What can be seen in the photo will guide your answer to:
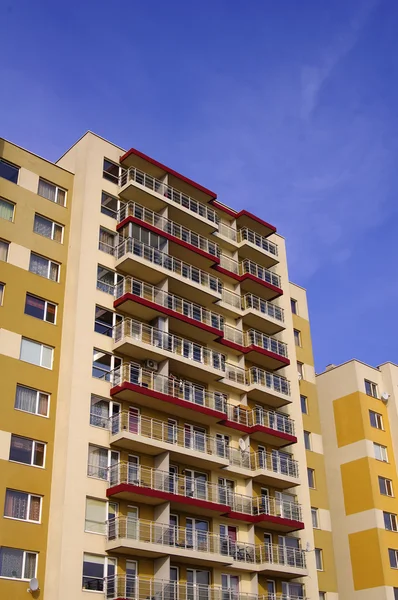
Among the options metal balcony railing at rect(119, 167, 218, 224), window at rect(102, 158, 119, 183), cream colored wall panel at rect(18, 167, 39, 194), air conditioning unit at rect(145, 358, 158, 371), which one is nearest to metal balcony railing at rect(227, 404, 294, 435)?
air conditioning unit at rect(145, 358, 158, 371)

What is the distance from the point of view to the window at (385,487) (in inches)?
1896

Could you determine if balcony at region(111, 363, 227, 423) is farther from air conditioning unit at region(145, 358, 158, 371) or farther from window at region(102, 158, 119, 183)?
window at region(102, 158, 119, 183)

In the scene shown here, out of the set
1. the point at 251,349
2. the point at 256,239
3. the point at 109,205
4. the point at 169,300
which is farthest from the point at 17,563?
the point at 256,239

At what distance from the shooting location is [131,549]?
32812 mm

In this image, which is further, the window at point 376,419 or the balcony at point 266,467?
the window at point 376,419

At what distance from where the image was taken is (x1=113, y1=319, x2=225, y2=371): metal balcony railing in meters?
37.8

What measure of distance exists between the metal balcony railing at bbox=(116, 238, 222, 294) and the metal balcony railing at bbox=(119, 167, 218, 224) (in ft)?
11.5

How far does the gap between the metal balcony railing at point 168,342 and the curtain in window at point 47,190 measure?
7.55 meters

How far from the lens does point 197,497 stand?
37.8 meters

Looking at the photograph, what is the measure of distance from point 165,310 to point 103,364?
174 inches

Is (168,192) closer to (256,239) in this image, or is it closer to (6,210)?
(256,239)

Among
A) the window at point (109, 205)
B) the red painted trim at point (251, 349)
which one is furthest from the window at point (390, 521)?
the window at point (109, 205)

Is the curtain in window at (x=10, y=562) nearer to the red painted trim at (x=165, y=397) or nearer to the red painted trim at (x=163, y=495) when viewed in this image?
the red painted trim at (x=163, y=495)

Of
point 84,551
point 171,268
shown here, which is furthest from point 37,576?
point 171,268
